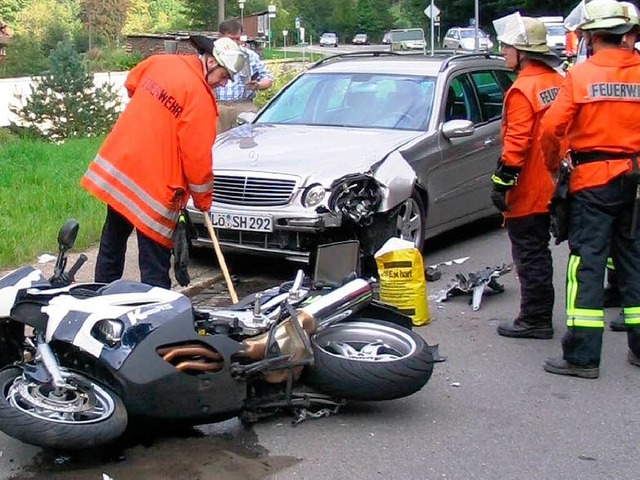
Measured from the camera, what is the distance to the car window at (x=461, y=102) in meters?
8.62

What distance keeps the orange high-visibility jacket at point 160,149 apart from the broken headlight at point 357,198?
5.30ft

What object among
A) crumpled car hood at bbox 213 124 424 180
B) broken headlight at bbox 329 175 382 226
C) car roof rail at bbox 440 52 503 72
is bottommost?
broken headlight at bbox 329 175 382 226

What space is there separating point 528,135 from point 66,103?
35.6ft

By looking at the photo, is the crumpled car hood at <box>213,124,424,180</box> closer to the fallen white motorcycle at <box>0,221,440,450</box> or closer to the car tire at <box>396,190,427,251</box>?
the car tire at <box>396,190,427,251</box>

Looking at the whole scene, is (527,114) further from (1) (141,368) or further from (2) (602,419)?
(1) (141,368)

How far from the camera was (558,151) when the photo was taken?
5410mm

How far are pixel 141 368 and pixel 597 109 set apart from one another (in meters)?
2.75

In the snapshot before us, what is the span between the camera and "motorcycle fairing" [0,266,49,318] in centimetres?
442

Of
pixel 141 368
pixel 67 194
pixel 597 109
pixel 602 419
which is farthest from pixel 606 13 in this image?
pixel 67 194

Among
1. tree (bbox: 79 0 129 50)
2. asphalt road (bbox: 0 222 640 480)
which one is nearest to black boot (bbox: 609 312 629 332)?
asphalt road (bbox: 0 222 640 480)

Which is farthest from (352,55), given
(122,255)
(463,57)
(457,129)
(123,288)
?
(123,288)

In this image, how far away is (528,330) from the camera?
6.29 metres

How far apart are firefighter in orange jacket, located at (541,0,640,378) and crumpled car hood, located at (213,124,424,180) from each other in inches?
83.6

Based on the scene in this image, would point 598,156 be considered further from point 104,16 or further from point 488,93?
point 104,16
